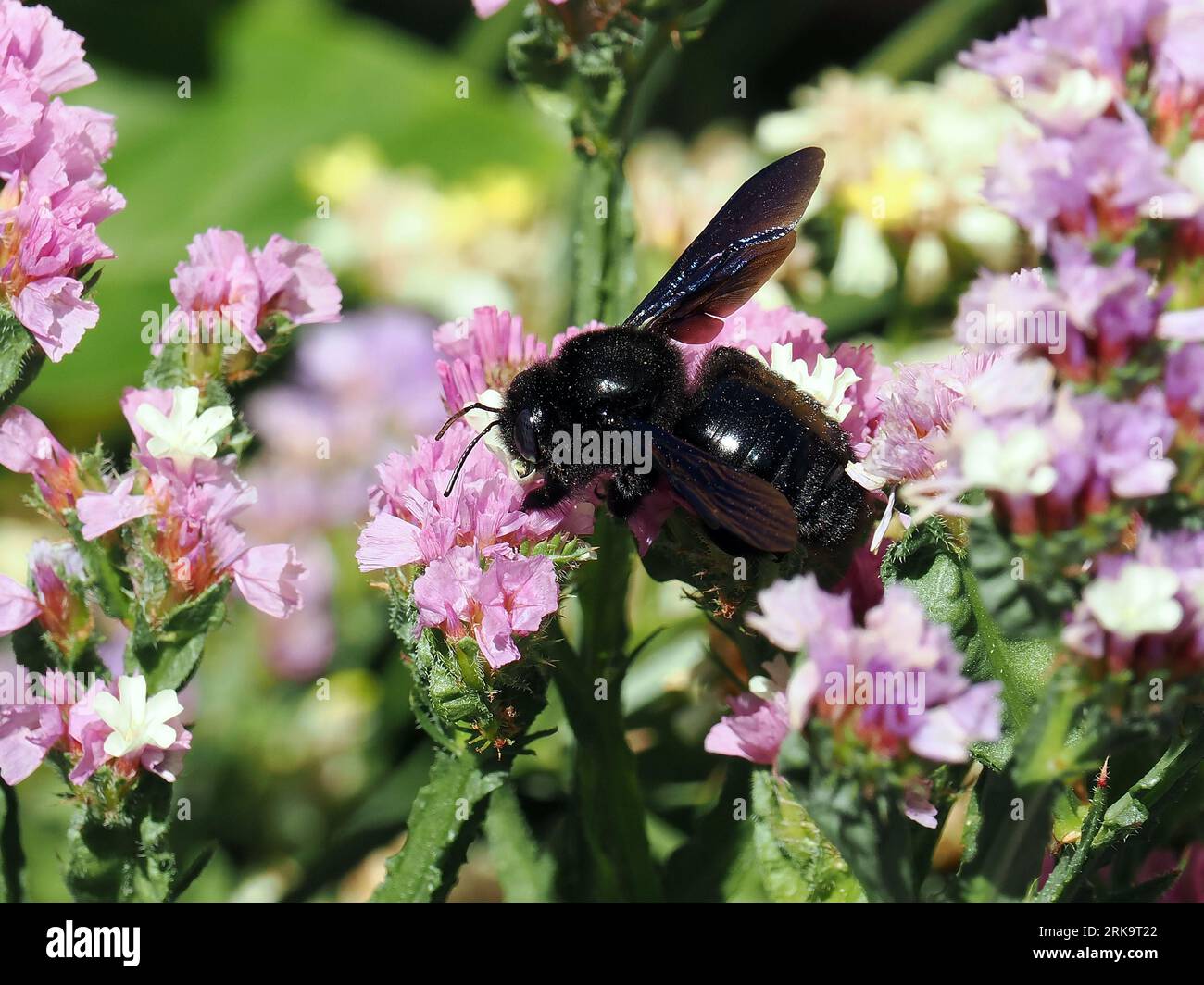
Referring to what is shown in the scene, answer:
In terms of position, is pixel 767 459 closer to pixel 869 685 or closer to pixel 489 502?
pixel 489 502

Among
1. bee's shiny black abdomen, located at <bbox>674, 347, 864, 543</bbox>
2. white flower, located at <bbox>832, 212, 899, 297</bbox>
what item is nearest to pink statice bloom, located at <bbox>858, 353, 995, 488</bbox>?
bee's shiny black abdomen, located at <bbox>674, 347, 864, 543</bbox>

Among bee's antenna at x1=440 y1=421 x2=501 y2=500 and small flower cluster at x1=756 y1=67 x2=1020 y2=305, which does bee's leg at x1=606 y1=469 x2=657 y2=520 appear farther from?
small flower cluster at x1=756 y1=67 x2=1020 y2=305

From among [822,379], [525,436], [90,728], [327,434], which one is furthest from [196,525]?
[327,434]

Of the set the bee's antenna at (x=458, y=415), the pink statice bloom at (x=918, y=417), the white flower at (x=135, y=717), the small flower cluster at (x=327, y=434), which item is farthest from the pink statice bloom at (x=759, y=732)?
the small flower cluster at (x=327, y=434)

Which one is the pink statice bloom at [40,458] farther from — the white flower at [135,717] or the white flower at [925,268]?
the white flower at [925,268]

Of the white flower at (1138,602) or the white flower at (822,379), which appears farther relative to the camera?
the white flower at (822,379)
